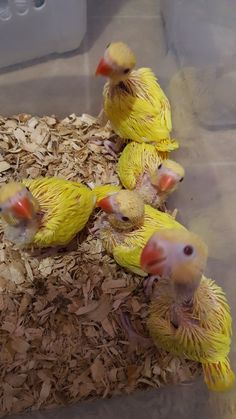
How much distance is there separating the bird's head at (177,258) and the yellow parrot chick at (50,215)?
262mm

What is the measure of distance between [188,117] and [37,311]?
0.60 metres

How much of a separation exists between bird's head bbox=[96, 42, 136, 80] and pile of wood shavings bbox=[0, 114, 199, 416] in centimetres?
36

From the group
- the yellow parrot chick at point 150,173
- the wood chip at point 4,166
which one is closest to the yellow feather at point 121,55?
the yellow parrot chick at point 150,173

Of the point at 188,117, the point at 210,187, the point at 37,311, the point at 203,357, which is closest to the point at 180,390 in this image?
the point at 203,357

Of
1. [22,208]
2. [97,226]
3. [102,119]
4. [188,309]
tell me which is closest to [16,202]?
[22,208]

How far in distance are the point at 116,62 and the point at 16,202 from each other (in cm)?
39

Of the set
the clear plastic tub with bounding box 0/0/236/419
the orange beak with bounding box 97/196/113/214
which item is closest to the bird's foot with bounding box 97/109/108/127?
the clear plastic tub with bounding box 0/0/236/419

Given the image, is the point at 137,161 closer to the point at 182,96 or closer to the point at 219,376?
the point at 182,96

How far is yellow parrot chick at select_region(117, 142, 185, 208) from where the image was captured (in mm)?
1183

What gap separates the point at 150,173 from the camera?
4.04 ft

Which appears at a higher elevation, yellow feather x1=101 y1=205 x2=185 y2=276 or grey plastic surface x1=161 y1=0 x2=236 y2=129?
grey plastic surface x1=161 y1=0 x2=236 y2=129

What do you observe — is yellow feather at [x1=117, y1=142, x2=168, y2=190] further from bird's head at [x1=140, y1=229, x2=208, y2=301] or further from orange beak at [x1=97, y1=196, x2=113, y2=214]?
bird's head at [x1=140, y1=229, x2=208, y2=301]

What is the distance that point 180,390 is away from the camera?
1195 millimetres

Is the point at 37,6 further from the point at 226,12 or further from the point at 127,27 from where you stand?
the point at 226,12
